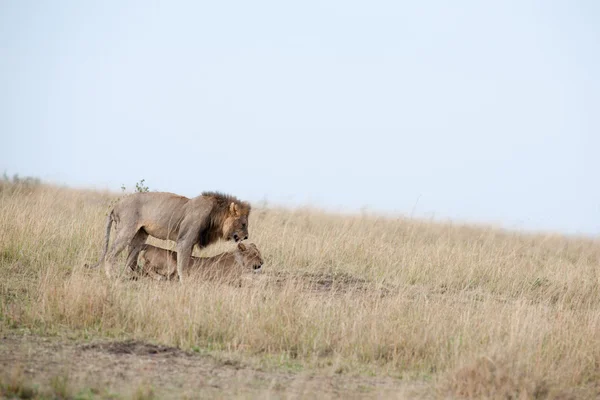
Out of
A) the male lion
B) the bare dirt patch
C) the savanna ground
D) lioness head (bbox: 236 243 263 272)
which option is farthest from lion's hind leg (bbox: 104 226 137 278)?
the bare dirt patch

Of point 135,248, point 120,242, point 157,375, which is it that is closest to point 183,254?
point 135,248

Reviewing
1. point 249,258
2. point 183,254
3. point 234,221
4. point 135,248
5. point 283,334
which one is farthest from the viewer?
point 234,221

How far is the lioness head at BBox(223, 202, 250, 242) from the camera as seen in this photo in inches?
505

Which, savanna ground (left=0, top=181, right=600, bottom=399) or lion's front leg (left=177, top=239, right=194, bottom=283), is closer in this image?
savanna ground (left=0, top=181, right=600, bottom=399)

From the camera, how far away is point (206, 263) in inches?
494

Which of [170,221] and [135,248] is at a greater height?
[170,221]

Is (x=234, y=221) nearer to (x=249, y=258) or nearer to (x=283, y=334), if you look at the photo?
(x=249, y=258)

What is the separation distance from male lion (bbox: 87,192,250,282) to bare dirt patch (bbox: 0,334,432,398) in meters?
3.71

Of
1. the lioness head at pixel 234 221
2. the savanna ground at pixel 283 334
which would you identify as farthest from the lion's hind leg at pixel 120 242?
the lioness head at pixel 234 221

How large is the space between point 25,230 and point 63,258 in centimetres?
104

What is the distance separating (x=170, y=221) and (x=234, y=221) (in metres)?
1.01

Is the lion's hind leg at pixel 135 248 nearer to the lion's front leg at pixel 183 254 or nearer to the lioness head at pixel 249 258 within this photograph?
the lion's front leg at pixel 183 254

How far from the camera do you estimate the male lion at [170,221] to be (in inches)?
479

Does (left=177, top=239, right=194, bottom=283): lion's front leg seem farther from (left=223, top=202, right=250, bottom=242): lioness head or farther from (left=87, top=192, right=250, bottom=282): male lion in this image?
(left=223, top=202, right=250, bottom=242): lioness head
